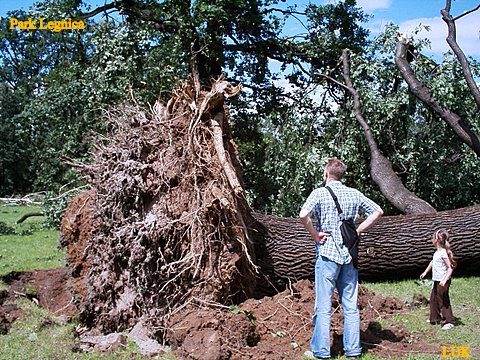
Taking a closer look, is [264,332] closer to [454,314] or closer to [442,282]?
[442,282]

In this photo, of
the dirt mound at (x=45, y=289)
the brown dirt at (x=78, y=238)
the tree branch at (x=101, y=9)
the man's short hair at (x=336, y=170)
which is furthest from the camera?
the tree branch at (x=101, y=9)

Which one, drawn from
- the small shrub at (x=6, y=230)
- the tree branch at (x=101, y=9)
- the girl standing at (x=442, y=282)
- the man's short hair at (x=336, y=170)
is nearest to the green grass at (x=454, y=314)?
the girl standing at (x=442, y=282)

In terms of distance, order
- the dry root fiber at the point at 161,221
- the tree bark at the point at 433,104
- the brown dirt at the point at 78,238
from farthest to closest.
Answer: the tree bark at the point at 433,104
the brown dirt at the point at 78,238
the dry root fiber at the point at 161,221

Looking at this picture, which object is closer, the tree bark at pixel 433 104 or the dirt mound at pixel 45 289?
the dirt mound at pixel 45 289

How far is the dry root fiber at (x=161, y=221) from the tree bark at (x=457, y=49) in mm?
4985

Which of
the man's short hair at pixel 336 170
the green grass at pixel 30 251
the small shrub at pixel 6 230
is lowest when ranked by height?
the green grass at pixel 30 251

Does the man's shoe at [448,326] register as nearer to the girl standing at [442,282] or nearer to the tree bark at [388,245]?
the girl standing at [442,282]

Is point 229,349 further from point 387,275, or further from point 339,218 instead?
point 387,275

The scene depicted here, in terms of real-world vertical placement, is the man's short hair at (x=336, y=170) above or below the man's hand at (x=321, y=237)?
above

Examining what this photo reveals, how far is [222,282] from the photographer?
18.8ft

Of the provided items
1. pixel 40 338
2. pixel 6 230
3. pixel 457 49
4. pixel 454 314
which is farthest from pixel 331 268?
pixel 6 230

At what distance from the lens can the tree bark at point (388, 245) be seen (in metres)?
7.05

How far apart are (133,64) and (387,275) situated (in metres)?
6.43

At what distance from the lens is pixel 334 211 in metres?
4.93
